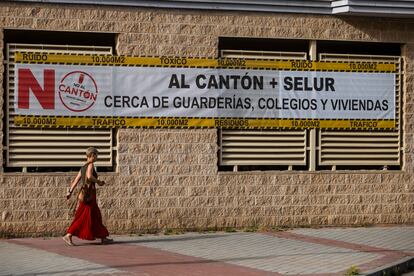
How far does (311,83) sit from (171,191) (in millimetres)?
3288

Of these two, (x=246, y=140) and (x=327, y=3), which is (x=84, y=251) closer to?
(x=246, y=140)

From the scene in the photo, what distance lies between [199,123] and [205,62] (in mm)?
1079

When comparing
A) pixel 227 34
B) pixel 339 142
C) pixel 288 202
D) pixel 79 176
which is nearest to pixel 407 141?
pixel 339 142

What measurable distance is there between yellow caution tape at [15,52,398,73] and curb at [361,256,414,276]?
5075mm

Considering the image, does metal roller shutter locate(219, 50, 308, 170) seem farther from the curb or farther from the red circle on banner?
the curb

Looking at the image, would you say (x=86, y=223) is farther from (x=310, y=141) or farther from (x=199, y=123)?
(x=310, y=141)

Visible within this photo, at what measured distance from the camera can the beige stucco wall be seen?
15719 millimetres

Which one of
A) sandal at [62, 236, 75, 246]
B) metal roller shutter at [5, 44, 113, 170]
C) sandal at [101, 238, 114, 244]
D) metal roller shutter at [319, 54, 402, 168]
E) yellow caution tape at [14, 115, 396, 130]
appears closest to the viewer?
sandal at [62, 236, 75, 246]

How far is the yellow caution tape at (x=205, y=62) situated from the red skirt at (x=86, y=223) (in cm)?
281

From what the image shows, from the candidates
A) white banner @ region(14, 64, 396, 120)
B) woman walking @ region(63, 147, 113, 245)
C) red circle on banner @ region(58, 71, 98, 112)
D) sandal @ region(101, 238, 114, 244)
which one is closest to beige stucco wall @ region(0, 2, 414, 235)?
white banner @ region(14, 64, 396, 120)

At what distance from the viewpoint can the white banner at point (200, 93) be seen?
15875 mm

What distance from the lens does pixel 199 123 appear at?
16594mm

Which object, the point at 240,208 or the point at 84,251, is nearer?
the point at 84,251

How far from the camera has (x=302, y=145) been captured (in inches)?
682
